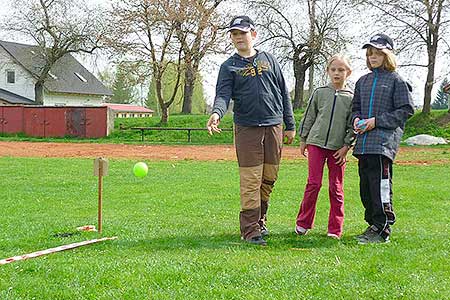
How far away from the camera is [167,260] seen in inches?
170

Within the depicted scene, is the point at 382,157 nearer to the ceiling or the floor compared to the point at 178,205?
nearer to the ceiling

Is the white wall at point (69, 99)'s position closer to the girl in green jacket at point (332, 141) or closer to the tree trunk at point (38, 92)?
the tree trunk at point (38, 92)

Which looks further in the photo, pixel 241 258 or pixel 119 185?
pixel 119 185

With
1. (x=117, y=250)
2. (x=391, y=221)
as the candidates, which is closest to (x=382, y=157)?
(x=391, y=221)

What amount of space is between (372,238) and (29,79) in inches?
2072

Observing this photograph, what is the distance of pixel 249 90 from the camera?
5.25 metres

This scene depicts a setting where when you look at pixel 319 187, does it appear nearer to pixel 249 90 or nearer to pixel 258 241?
pixel 258 241

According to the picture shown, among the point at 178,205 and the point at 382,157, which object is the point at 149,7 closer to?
the point at 178,205


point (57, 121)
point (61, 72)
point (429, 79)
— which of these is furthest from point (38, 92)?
point (429, 79)

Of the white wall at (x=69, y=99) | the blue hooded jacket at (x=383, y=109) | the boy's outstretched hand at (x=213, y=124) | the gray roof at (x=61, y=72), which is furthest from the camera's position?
the white wall at (x=69, y=99)

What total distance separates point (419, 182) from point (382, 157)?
6250mm

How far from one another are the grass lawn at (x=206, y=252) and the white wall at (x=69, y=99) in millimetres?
48296

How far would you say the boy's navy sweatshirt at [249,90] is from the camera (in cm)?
523

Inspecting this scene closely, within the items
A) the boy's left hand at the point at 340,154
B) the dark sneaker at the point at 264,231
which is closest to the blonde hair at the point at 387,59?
the boy's left hand at the point at 340,154
